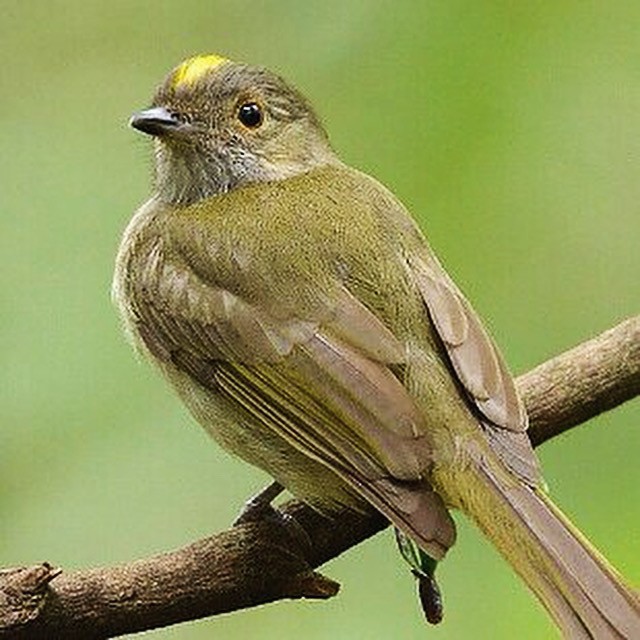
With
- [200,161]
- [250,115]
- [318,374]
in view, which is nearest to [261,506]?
[318,374]

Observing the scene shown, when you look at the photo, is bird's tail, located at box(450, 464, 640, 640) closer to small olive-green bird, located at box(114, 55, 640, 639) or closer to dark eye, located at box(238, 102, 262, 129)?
small olive-green bird, located at box(114, 55, 640, 639)

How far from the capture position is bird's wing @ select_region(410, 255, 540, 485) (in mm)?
3941

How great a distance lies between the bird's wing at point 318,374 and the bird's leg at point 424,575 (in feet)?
0.32

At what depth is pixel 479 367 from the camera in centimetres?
417

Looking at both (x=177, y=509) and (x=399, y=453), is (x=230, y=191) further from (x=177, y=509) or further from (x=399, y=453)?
(x=399, y=453)

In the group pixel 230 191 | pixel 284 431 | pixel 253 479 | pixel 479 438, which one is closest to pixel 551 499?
pixel 479 438

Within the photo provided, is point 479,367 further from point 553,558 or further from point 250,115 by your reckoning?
point 250,115

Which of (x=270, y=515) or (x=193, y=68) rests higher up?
(x=193, y=68)

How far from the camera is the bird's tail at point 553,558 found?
3.43 m

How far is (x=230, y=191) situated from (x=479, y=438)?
123 centimetres

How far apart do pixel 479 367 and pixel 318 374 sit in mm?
344

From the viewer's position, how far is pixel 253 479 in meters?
4.59

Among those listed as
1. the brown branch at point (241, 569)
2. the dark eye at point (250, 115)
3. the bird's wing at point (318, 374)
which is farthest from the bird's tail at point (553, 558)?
the dark eye at point (250, 115)

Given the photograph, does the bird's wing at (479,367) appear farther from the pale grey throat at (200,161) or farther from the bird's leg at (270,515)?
the pale grey throat at (200,161)
